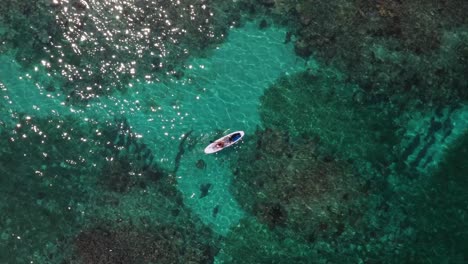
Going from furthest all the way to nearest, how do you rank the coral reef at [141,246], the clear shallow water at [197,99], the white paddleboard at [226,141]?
the clear shallow water at [197,99] → the white paddleboard at [226,141] → the coral reef at [141,246]

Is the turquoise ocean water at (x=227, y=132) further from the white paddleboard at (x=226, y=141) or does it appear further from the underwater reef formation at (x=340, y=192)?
the white paddleboard at (x=226, y=141)

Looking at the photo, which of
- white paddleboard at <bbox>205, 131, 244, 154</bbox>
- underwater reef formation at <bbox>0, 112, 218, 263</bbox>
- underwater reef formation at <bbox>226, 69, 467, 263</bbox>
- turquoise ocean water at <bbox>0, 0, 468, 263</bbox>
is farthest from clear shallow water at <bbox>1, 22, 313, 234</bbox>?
underwater reef formation at <bbox>226, 69, 467, 263</bbox>

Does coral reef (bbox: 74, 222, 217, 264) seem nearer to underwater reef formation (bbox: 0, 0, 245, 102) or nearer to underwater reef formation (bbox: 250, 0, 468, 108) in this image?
underwater reef formation (bbox: 0, 0, 245, 102)

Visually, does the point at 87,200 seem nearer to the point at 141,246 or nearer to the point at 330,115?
the point at 141,246

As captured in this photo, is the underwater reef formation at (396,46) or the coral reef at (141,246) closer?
the coral reef at (141,246)

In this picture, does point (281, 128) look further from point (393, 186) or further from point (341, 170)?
point (393, 186)

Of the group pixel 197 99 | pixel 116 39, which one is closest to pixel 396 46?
pixel 197 99

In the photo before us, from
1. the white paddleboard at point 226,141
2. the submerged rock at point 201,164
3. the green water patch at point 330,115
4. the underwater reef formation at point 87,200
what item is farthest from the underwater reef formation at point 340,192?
the underwater reef formation at point 87,200
